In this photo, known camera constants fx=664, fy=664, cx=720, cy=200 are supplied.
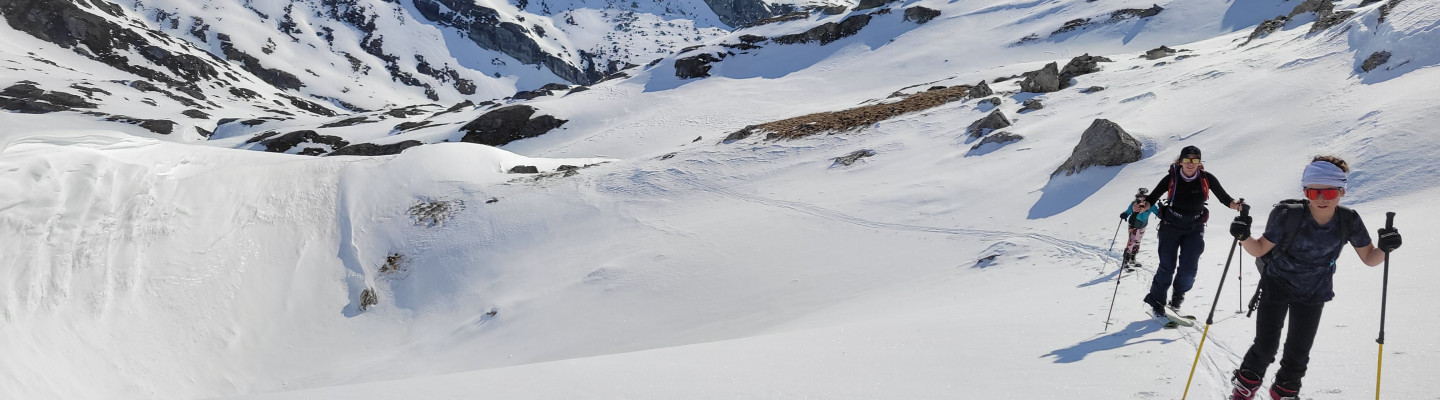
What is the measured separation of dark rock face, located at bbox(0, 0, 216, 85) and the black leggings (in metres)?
151

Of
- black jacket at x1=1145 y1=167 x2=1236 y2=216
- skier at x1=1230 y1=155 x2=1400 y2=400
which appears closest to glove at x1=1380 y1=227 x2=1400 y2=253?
skier at x1=1230 y1=155 x2=1400 y2=400

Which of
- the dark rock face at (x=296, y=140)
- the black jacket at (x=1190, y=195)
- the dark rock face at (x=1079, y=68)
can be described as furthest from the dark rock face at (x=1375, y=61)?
the dark rock face at (x=296, y=140)

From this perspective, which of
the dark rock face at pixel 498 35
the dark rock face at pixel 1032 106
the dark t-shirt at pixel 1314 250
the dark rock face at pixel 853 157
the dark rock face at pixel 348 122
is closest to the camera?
the dark t-shirt at pixel 1314 250

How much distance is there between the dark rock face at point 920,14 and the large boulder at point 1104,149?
2547 inches

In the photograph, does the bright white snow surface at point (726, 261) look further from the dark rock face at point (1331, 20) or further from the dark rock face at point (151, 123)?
the dark rock face at point (151, 123)

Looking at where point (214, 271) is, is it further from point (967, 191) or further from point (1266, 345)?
point (1266, 345)

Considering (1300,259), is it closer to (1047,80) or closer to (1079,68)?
(1047,80)

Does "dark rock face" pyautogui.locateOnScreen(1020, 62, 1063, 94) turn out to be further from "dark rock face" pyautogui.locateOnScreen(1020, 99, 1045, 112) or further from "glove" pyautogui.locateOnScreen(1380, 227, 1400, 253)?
"glove" pyautogui.locateOnScreen(1380, 227, 1400, 253)

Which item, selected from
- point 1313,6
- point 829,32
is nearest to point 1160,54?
point 1313,6

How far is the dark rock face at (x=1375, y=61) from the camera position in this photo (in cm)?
1911

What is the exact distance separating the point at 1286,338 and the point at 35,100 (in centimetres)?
12615

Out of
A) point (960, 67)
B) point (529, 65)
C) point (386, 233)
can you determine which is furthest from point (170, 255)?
point (529, 65)

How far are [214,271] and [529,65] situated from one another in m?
180

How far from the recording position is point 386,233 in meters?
23.6
